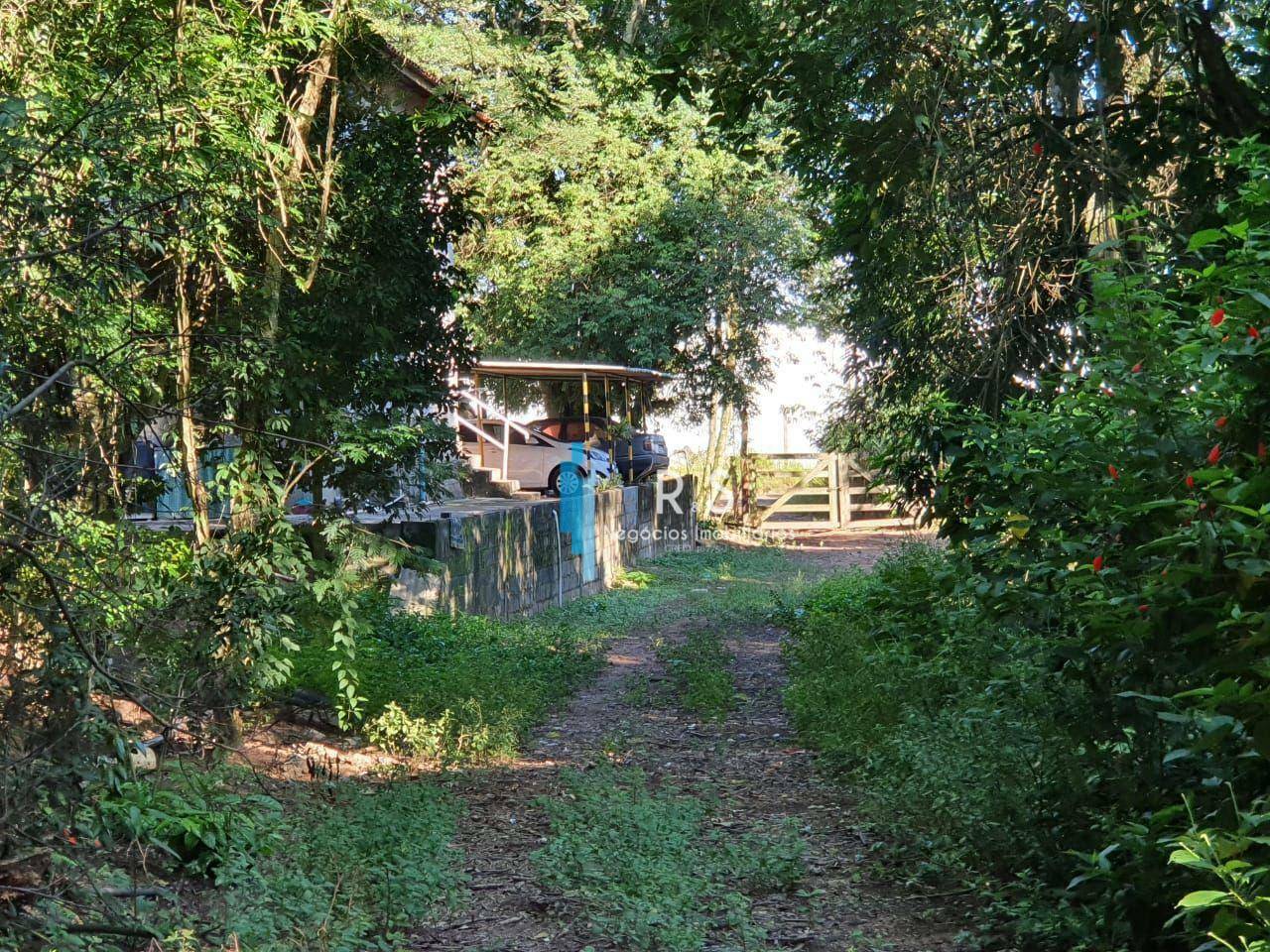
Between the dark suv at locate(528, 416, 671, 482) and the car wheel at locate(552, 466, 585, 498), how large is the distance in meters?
1.47

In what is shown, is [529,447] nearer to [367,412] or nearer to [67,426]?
[367,412]

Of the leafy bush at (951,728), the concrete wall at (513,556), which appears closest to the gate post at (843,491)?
the concrete wall at (513,556)

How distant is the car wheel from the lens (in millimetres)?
22725

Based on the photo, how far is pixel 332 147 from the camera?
7.77 m

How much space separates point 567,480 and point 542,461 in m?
0.74

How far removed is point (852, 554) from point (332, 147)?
673 inches

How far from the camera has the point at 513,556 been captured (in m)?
14.0

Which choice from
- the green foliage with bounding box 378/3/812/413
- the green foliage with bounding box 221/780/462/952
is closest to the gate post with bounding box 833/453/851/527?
the green foliage with bounding box 378/3/812/413

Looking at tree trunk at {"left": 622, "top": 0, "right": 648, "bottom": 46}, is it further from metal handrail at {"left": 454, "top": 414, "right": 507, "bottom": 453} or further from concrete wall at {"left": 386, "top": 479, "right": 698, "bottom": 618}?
metal handrail at {"left": 454, "top": 414, "right": 507, "bottom": 453}

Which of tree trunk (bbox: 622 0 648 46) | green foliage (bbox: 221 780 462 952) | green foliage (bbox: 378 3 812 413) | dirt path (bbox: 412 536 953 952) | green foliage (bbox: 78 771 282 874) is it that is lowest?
dirt path (bbox: 412 536 953 952)

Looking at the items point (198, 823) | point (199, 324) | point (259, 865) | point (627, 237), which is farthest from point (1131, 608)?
point (627, 237)

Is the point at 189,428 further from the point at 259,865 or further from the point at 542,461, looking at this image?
the point at 542,461

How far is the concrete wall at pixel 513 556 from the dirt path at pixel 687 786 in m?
1.90

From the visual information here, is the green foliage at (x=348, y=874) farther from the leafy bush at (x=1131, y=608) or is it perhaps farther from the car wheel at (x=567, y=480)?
the car wheel at (x=567, y=480)
